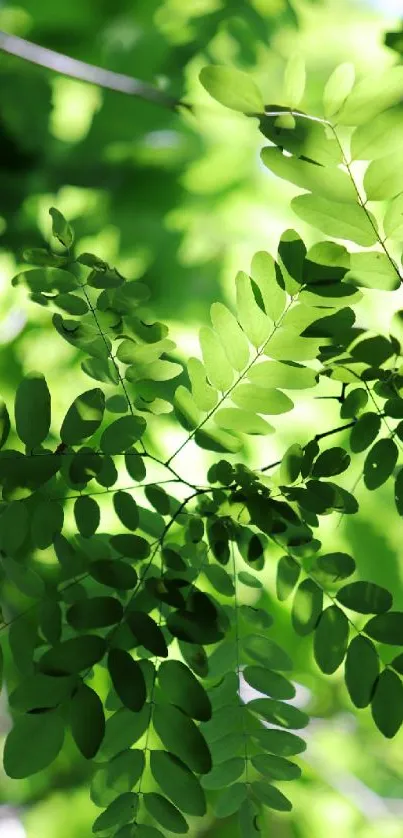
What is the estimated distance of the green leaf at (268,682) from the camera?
0.77 m

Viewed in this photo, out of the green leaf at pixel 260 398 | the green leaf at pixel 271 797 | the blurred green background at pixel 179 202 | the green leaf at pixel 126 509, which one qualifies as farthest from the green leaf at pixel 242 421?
the blurred green background at pixel 179 202

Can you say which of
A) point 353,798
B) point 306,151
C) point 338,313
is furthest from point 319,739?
point 306,151

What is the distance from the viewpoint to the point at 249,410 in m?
0.76

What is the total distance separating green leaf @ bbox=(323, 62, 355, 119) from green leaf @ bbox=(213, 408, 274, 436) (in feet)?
0.89

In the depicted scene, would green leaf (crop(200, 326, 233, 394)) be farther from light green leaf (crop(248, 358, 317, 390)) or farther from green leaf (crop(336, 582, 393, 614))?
green leaf (crop(336, 582, 393, 614))

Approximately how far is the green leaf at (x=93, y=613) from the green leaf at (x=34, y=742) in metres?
0.07

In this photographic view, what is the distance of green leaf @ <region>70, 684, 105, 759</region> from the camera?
1.99 feet

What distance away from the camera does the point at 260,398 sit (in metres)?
0.74

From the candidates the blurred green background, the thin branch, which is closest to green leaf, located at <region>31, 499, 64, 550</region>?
the blurred green background

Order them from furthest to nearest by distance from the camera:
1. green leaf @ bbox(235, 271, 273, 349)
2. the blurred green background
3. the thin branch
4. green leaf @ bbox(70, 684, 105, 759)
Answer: the blurred green background < the thin branch < green leaf @ bbox(235, 271, 273, 349) < green leaf @ bbox(70, 684, 105, 759)

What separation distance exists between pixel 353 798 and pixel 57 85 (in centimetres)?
172

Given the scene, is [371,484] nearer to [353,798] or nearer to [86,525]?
[86,525]

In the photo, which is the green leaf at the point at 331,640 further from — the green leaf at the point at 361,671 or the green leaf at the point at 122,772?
the green leaf at the point at 122,772

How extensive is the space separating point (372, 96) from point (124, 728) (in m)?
0.57
